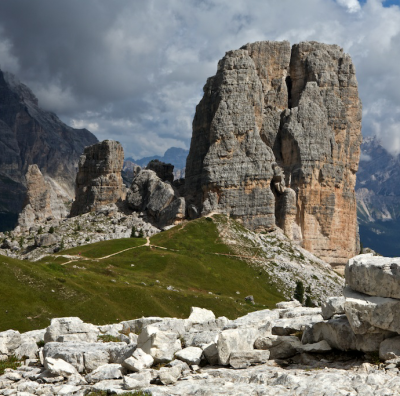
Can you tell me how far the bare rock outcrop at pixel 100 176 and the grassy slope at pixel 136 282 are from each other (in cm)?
4478

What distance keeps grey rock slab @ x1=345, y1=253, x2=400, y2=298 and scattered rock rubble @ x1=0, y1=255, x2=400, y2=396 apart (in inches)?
2.7

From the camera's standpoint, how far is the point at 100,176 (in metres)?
171

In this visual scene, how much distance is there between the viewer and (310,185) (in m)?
156

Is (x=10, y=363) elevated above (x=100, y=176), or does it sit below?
below

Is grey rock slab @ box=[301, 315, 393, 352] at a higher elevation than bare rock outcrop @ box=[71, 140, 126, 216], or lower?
lower

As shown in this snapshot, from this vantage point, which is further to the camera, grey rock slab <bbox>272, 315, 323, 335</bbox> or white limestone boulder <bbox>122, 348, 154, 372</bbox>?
grey rock slab <bbox>272, 315, 323, 335</bbox>

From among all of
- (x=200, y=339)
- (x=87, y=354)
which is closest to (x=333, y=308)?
(x=200, y=339)

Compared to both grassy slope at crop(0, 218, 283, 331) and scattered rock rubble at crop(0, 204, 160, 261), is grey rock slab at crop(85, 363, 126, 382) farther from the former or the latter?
scattered rock rubble at crop(0, 204, 160, 261)

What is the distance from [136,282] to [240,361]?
2491 inches

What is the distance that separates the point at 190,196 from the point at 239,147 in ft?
71.9

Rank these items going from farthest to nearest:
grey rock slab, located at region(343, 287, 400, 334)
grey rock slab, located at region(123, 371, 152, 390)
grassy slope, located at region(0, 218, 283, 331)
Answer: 1. grassy slope, located at region(0, 218, 283, 331)
2. grey rock slab, located at region(343, 287, 400, 334)
3. grey rock slab, located at region(123, 371, 152, 390)

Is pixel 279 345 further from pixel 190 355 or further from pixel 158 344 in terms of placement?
pixel 158 344

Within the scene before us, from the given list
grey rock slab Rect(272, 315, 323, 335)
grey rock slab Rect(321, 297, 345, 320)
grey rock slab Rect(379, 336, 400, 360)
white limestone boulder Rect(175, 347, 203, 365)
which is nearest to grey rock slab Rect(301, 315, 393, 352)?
grey rock slab Rect(321, 297, 345, 320)

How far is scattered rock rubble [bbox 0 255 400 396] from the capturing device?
20.2 metres
